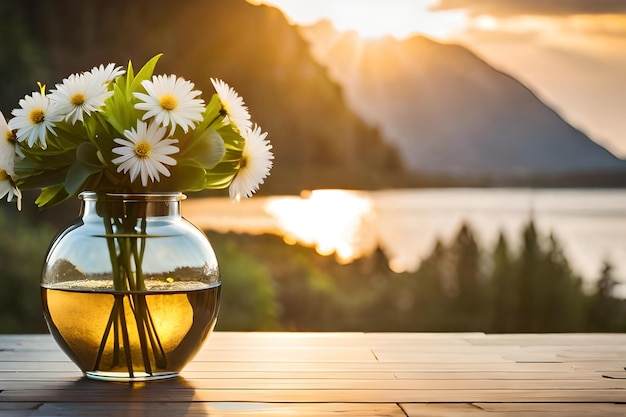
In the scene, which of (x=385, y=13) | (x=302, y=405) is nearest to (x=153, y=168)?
(x=302, y=405)

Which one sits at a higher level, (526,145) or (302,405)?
(526,145)

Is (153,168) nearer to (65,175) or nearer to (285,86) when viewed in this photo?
(65,175)

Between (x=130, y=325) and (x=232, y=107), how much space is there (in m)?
0.35

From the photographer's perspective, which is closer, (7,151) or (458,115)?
(7,151)

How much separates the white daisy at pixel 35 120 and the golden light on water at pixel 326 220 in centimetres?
230

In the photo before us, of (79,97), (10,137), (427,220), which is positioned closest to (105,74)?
(79,97)

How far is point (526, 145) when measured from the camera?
11.8 feet

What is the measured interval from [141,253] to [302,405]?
31 centimetres

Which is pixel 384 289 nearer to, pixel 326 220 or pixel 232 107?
pixel 326 220

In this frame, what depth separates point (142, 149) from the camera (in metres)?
1.17

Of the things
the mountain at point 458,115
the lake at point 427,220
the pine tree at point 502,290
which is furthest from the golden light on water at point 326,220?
the pine tree at point 502,290

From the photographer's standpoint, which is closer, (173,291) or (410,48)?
(173,291)

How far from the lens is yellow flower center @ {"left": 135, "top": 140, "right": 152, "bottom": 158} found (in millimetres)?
1168

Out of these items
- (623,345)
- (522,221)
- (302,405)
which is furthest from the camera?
(522,221)
